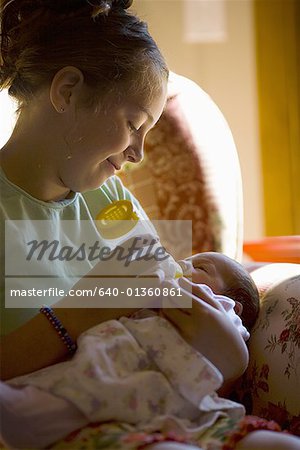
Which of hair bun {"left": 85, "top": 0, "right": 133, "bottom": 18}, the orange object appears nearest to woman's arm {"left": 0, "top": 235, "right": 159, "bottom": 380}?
hair bun {"left": 85, "top": 0, "right": 133, "bottom": 18}

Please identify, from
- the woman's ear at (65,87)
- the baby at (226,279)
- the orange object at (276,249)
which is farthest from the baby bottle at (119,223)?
the orange object at (276,249)

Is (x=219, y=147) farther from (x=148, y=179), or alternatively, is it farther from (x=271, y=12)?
(x=271, y=12)

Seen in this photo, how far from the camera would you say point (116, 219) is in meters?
1.27

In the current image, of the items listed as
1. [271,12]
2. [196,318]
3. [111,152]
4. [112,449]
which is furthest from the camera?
[271,12]

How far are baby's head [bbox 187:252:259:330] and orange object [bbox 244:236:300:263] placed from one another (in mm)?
380

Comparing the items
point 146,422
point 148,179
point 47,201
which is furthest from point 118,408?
point 148,179

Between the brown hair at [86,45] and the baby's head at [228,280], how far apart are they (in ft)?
1.00

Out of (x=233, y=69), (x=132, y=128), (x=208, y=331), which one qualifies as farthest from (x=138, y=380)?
(x=233, y=69)

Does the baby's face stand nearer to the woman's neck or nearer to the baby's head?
the baby's head

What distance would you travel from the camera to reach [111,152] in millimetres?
1124

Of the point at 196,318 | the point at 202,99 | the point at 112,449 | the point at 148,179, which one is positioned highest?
the point at 202,99

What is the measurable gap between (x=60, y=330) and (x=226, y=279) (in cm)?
34

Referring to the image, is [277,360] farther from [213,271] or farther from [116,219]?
[116,219]

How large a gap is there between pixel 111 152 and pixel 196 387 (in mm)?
402
